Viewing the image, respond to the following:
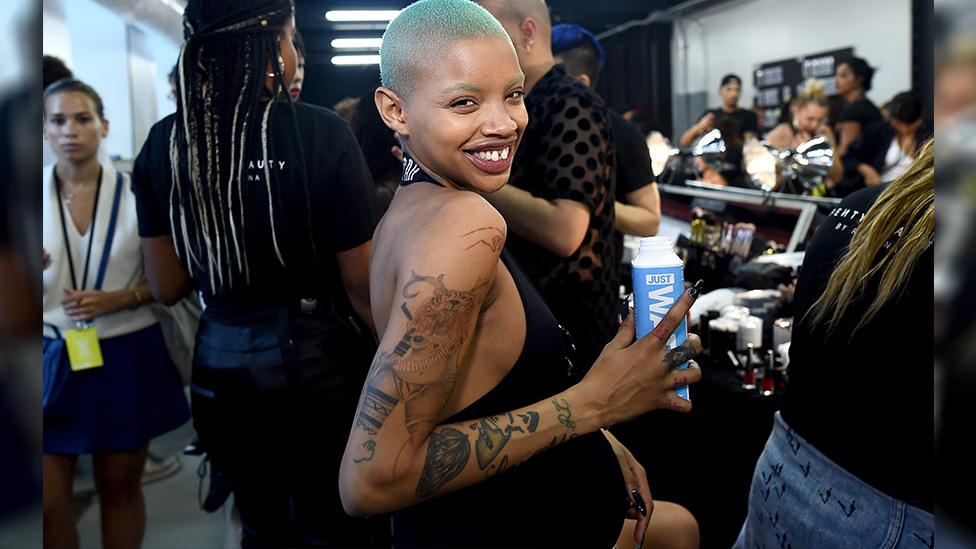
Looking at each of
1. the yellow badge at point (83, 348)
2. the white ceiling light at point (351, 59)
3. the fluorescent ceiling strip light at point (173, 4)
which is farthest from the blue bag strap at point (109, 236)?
the white ceiling light at point (351, 59)

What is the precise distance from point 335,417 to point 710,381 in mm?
1135

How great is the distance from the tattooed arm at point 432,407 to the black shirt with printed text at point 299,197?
2.66 feet

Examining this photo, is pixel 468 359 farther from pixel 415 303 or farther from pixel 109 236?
pixel 109 236

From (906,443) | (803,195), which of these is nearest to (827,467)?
(906,443)

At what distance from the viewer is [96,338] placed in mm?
2369

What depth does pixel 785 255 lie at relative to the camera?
112 inches

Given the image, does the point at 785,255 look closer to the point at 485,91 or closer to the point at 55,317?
the point at 485,91

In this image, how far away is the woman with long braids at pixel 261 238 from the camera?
1.66m

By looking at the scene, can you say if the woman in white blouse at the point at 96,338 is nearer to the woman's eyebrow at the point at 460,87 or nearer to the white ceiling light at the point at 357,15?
the woman's eyebrow at the point at 460,87

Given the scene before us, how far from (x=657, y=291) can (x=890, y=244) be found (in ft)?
0.98

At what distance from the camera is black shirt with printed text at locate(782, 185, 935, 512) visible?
3.29 ft

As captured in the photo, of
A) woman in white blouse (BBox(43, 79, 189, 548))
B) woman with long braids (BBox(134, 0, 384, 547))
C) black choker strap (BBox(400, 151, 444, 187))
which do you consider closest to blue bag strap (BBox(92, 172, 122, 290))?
woman in white blouse (BBox(43, 79, 189, 548))

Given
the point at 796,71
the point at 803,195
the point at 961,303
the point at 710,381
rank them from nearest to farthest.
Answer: the point at 961,303, the point at 710,381, the point at 803,195, the point at 796,71

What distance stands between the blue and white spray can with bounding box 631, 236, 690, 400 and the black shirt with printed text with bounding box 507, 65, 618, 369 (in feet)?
2.53
